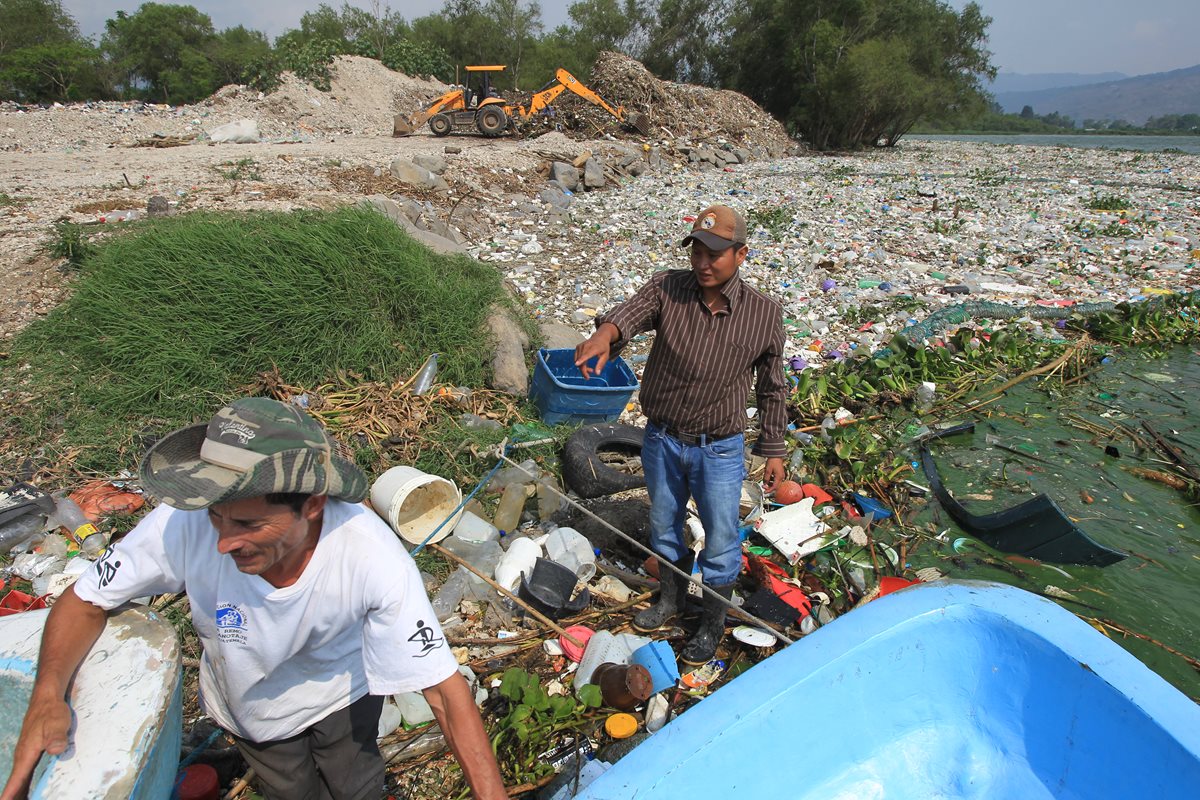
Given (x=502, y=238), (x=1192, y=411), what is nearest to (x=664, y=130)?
(x=502, y=238)

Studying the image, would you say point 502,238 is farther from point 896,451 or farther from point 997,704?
point 997,704

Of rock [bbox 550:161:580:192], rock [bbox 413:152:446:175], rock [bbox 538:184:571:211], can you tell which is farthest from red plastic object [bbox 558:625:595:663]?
rock [bbox 550:161:580:192]

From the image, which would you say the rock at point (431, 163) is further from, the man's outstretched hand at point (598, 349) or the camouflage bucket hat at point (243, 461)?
the camouflage bucket hat at point (243, 461)

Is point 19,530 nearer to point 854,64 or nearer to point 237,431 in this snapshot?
point 237,431

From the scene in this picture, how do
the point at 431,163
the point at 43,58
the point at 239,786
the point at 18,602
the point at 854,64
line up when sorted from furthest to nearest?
the point at 854,64 → the point at 43,58 → the point at 431,163 → the point at 18,602 → the point at 239,786

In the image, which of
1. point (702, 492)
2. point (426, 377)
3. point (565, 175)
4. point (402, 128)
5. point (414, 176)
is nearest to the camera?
point (702, 492)

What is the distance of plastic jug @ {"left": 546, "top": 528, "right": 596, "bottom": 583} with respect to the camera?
2912 mm

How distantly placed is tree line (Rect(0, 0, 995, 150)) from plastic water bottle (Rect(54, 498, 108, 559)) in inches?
870

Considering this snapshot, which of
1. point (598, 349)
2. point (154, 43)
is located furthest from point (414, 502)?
point (154, 43)

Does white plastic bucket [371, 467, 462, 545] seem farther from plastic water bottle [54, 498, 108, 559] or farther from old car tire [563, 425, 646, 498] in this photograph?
plastic water bottle [54, 498, 108, 559]

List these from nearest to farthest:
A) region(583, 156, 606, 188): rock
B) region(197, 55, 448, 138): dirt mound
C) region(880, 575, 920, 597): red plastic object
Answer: region(880, 575, 920, 597): red plastic object, region(583, 156, 606, 188): rock, region(197, 55, 448, 138): dirt mound

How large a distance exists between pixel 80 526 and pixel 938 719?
11.9 ft

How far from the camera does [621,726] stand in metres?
2.19

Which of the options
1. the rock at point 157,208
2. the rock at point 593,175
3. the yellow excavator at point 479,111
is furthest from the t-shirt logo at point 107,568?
the yellow excavator at point 479,111
